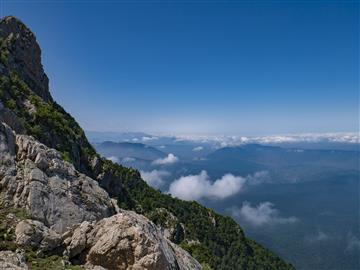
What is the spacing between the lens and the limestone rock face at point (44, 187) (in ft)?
81.7

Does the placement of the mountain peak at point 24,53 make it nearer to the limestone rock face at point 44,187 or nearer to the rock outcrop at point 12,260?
the limestone rock face at point 44,187

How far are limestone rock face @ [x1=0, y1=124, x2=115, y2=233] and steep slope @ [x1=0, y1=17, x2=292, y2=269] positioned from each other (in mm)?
8904

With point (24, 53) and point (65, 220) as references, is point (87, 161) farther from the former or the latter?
point (65, 220)

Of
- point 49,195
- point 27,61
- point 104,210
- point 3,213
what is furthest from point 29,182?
point 27,61

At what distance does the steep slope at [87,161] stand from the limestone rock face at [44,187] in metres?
8.90

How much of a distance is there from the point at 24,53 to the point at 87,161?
1325 inches

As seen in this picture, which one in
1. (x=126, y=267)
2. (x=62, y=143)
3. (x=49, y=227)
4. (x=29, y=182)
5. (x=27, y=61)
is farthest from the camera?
(x=27, y=61)

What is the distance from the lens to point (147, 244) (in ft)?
73.6

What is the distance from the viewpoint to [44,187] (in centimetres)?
2691

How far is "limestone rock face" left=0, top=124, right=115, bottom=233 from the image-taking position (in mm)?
24906

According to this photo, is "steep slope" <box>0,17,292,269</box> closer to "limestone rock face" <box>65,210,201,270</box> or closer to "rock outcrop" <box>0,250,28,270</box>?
"limestone rock face" <box>65,210,201,270</box>

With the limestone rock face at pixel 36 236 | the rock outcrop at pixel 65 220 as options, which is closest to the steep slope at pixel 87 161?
the rock outcrop at pixel 65 220

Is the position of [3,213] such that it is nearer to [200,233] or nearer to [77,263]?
[77,263]

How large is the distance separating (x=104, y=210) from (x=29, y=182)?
8.13 metres
